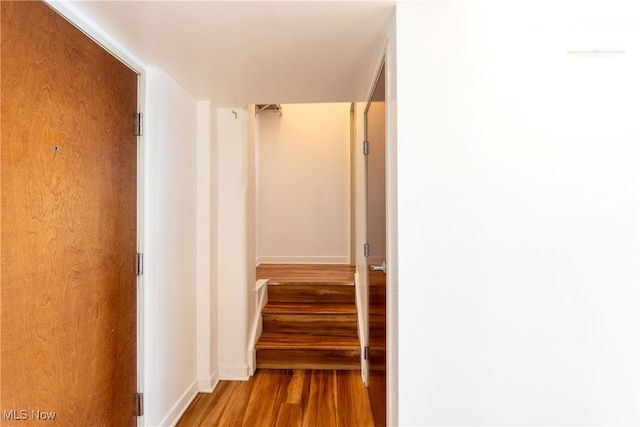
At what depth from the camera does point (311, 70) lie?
1.78m

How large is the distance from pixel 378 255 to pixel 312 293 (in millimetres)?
1526

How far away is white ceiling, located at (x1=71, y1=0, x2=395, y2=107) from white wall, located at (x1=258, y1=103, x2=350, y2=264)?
2.37 meters

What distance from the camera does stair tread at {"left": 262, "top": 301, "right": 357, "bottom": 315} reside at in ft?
9.48

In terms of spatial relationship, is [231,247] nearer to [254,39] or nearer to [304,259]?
[254,39]

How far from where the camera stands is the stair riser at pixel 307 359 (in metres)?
2.63

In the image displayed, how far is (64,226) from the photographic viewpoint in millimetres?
1203

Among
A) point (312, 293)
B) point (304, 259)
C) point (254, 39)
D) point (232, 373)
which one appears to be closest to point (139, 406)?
point (232, 373)

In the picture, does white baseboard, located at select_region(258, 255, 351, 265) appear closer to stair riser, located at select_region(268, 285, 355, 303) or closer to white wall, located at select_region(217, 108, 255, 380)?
stair riser, located at select_region(268, 285, 355, 303)

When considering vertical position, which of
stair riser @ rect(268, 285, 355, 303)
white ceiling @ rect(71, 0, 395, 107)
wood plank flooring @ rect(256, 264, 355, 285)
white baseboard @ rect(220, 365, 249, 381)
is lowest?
white baseboard @ rect(220, 365, 249, 381)

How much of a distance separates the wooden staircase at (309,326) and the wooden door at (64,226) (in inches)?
48.4
